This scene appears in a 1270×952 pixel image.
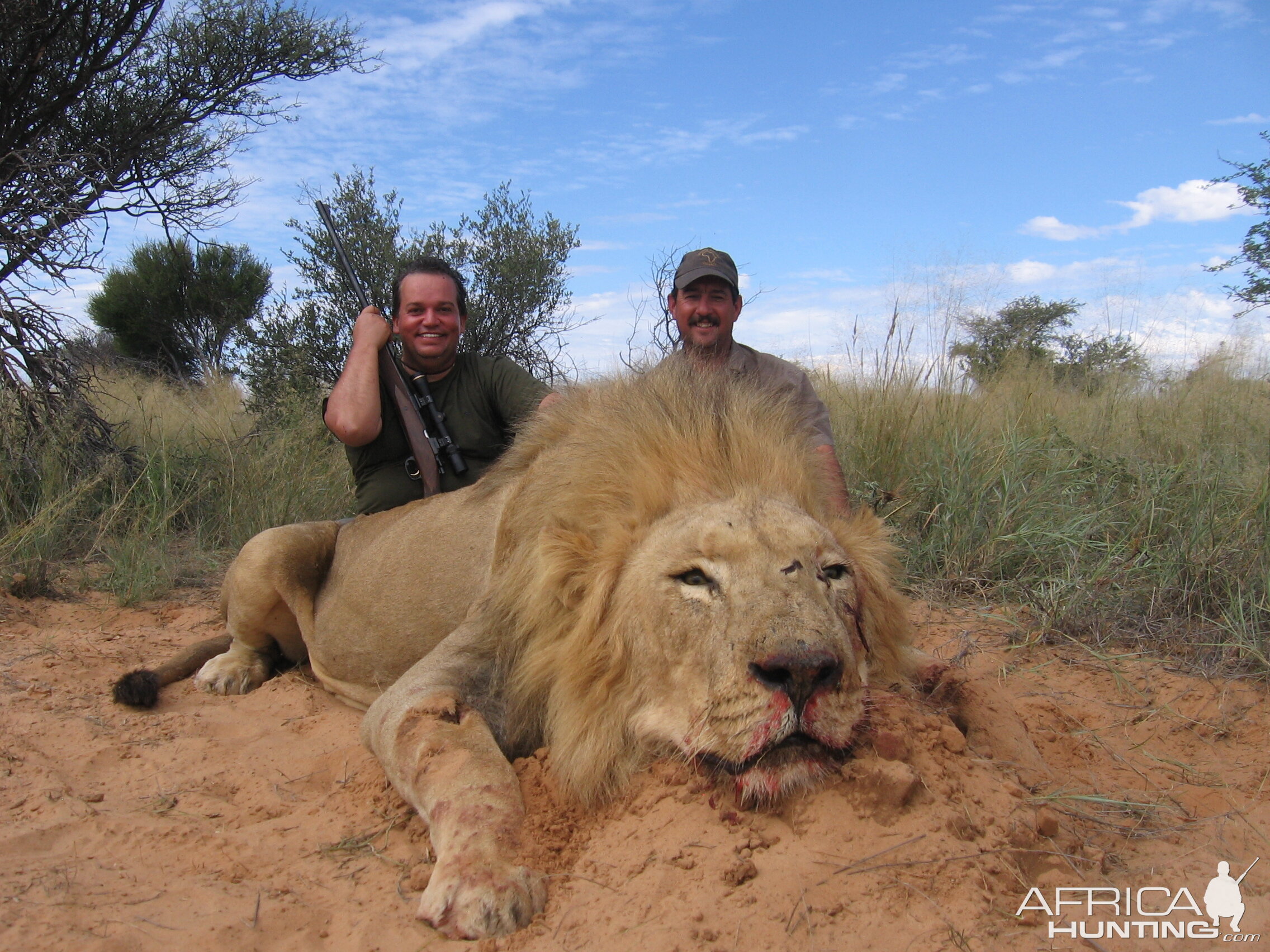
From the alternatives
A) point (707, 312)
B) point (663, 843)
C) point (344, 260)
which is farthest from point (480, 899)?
point (344, 260)

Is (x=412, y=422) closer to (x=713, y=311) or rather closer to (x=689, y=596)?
(x=713, y=311)

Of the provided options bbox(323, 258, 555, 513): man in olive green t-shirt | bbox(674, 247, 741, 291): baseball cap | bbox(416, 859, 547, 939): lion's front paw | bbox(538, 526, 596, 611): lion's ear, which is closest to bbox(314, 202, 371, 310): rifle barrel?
bbox(323, 258, 555, 513): man in olive green t-shirt

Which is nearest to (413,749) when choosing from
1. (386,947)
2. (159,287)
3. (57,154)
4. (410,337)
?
(386,947)

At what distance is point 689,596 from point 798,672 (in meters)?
0.37

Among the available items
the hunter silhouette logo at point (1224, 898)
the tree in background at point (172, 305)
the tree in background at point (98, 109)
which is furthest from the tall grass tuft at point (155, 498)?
the tree in background at point (172, 305)

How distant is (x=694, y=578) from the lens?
89.4 inches

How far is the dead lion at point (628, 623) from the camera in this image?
204 centimetres

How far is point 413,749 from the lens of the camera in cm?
245

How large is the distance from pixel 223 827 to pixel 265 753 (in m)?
0.60

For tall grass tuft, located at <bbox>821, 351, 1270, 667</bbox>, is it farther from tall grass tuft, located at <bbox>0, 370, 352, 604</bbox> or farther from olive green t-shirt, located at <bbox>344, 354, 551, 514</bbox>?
tall grass tuft, located at <bbox>0, 370, 352, 604</bbox>

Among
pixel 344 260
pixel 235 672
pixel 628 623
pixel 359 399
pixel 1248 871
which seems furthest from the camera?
pixel 344 260

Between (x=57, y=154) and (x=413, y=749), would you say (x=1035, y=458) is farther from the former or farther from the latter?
(x=57, y=154)

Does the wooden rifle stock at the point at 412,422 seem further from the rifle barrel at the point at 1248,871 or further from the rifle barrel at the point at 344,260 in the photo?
the rifle barrel at the point at 1248,871

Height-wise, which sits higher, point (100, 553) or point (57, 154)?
point (57, 154)
